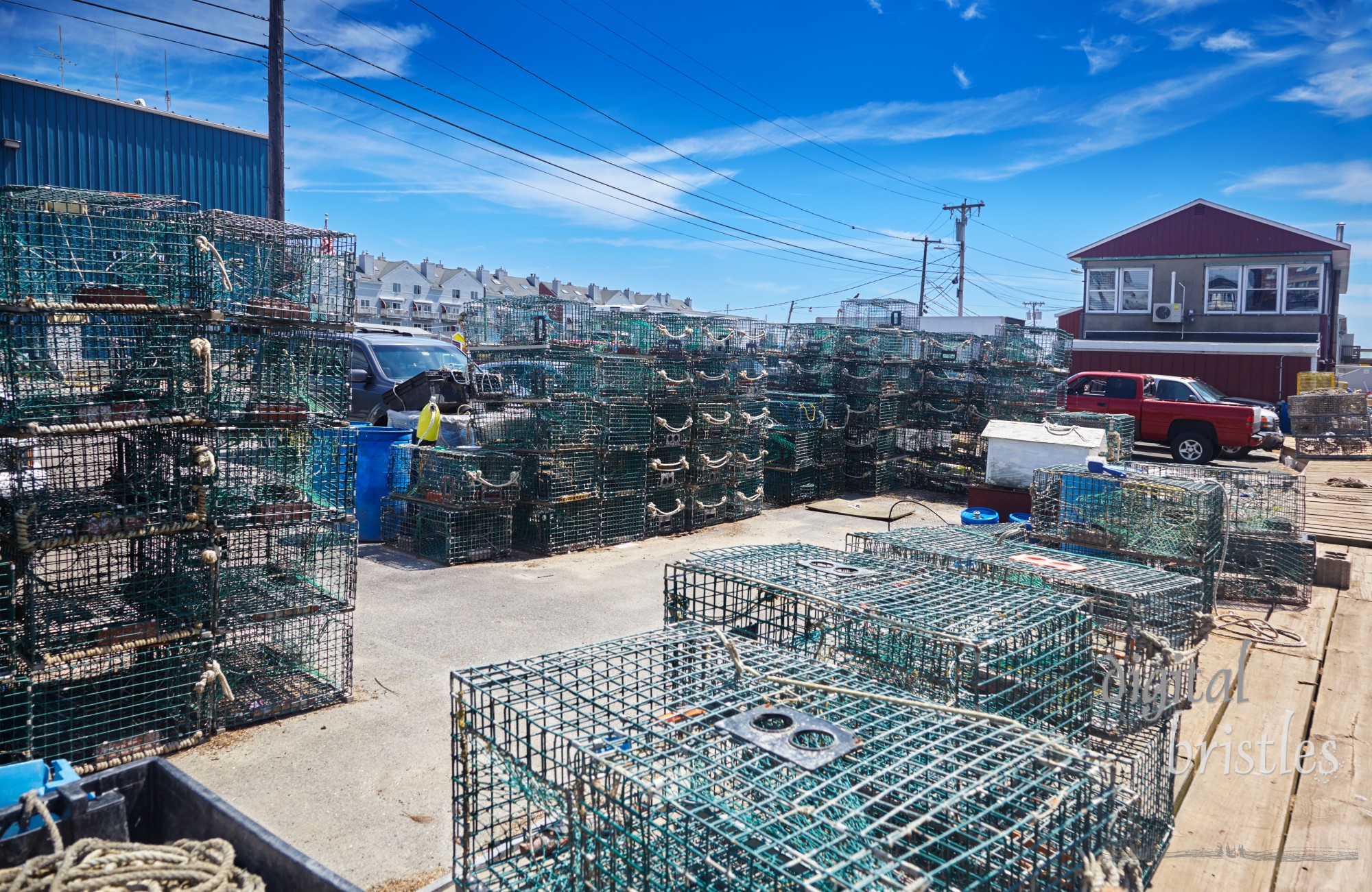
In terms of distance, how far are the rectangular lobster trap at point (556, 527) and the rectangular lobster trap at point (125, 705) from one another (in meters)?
4.77

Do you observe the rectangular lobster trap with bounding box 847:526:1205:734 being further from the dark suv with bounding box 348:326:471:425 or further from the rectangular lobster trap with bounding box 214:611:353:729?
the dark suv with bounding box 348:326:471:425

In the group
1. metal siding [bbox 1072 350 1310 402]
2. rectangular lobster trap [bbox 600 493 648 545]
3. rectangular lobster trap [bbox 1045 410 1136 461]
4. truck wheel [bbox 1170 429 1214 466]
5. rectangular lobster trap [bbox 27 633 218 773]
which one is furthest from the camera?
metal siding [bbox 1072 350 1310 402]

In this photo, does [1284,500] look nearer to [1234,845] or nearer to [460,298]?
[1234,845]

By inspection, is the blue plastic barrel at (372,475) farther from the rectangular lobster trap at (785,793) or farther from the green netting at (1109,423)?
the green netting at (1109,423)

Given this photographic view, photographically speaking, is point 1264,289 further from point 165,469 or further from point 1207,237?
point 165,469

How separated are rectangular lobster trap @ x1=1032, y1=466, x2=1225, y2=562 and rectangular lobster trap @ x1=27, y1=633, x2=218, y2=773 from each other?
593 cm

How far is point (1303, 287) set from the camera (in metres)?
22.2

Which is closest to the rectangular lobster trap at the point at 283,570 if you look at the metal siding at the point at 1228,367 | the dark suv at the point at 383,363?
the dark suv at the point at 383,363

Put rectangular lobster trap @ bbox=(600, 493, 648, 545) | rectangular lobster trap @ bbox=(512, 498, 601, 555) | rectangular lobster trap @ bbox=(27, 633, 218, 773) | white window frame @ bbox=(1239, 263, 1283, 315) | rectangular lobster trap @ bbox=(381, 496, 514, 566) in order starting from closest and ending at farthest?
rectangular lobster trap @ bbox=(27, 633, 218, 773) < rectangular lobster trap @ bbox=(381, 496, 514, 566) < rectangular lobster trap @ bbox=(512, 498, 601, 555) < rectangular lobster trap @ bbox=(600, 493, 648, 545) < white window frame @ bbox=(1239, 263, 1283, 315)

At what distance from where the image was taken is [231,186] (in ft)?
57.8

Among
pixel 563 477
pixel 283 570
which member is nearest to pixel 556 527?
pixel 563 477

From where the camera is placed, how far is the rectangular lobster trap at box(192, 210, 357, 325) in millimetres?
4973

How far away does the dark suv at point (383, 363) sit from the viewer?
13.0 metres

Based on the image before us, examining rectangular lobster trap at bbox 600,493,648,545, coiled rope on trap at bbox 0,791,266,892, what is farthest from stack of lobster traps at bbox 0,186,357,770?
rectangular lobster trap at bbox 600,493,648,545
